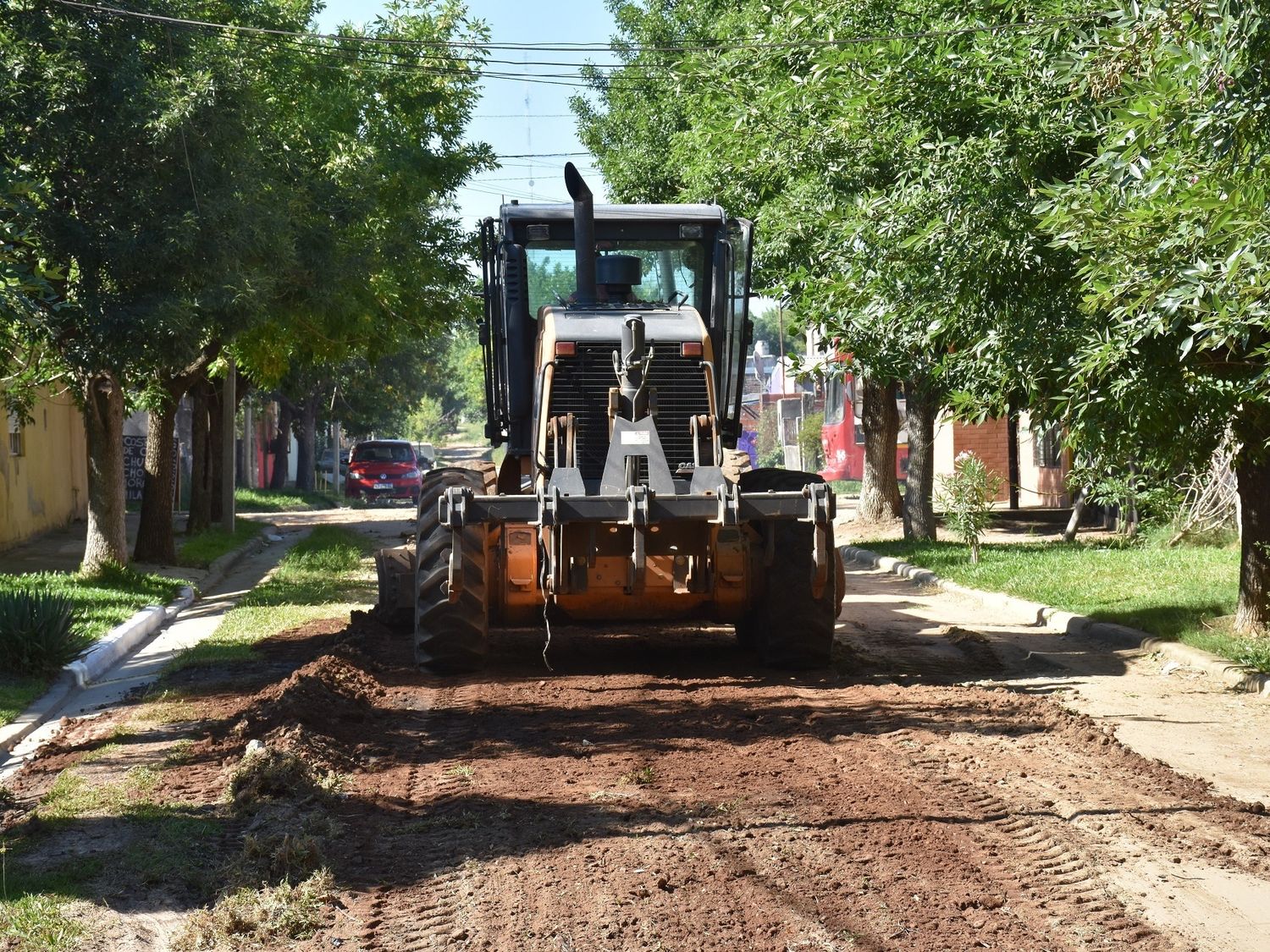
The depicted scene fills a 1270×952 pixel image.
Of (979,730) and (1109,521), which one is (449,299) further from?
(979,730)

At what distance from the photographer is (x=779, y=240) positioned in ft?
56.1

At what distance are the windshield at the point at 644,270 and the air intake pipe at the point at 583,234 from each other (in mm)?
147

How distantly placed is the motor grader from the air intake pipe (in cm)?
1

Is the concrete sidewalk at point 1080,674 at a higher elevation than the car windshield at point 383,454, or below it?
below

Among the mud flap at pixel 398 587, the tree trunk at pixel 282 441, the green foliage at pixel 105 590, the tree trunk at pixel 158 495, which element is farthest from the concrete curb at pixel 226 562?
the tree trunk at pixel 282 441

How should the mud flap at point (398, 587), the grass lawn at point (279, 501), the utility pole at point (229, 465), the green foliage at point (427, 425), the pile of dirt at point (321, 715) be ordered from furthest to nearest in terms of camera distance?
the green foliage at point (427, 425) → the grass lawn at point (279, 501) → the utility pole at point (229, 465) → the mud flap at point (398, 587) → the pile of dirt at point (321, 715)

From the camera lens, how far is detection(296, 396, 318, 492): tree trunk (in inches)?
1949

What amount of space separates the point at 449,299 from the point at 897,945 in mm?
Answer: 20976

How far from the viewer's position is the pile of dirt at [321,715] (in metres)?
7.89

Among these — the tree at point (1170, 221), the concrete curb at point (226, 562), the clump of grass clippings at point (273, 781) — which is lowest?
the concrete curb at point (226, 562)

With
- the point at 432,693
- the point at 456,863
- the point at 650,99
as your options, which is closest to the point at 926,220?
the point at 432,693

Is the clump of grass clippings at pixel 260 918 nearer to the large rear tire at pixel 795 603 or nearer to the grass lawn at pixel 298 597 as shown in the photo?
the large rear tire at pixel 795 603

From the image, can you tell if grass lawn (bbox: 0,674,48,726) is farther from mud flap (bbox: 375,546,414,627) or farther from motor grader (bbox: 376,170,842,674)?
mud flap (bbox: 375,546,414,627)

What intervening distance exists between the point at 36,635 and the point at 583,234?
5.32 metres
